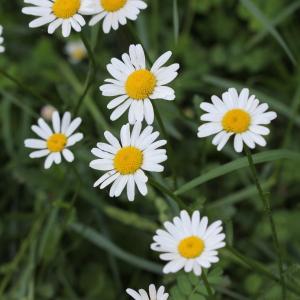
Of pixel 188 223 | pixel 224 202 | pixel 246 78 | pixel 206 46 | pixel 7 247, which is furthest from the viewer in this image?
pixel 206 46

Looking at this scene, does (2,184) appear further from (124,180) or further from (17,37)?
(124,180)

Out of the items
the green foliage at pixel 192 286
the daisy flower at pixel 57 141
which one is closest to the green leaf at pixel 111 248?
the daisy flower at pixel 57 141

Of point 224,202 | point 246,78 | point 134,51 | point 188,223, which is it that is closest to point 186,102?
point 246,78

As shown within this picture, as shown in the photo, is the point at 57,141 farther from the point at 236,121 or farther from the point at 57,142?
the point at 236,121

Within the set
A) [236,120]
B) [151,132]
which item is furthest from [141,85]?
[236,120]

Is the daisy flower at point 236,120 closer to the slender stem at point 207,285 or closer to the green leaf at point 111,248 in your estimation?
the slender stem at point 207,285

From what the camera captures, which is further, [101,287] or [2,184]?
[2,184]
